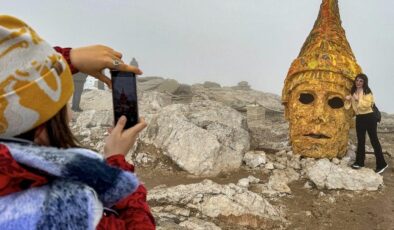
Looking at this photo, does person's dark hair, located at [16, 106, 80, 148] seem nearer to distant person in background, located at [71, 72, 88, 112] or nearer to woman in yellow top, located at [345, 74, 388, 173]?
woman in yellow top, located at [345, 74, 388, 173]

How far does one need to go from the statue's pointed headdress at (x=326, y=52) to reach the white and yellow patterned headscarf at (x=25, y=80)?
7055mm

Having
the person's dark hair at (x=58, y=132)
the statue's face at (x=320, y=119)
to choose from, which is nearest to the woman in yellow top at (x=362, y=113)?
the statue's face at (x=320, y=119)

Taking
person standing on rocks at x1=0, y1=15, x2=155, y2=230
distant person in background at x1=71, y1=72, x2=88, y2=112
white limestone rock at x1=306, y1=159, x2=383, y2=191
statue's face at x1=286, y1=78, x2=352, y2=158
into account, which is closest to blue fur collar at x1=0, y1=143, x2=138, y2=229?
person standing on rocks at x1=0, y1=15, x2=155, y2=230

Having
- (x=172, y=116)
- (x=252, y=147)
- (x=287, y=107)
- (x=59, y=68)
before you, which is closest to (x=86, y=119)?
(x=172, y=116)

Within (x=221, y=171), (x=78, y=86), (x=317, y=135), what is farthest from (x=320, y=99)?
(x=78, y=86)

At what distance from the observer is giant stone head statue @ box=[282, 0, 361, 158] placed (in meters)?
7.69

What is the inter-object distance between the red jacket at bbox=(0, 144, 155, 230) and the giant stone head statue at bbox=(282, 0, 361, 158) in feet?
21.9

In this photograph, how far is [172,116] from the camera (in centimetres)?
909

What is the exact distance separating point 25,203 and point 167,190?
517 cm

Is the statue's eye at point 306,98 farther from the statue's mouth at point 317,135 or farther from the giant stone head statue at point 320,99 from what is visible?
the statue's mouth at point 317,135

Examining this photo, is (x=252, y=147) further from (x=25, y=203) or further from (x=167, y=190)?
(x=25, y=203)

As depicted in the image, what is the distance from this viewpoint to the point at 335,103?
7773 millimetres

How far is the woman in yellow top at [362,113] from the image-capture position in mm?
7379

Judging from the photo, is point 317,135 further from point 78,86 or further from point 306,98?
point 78,86
